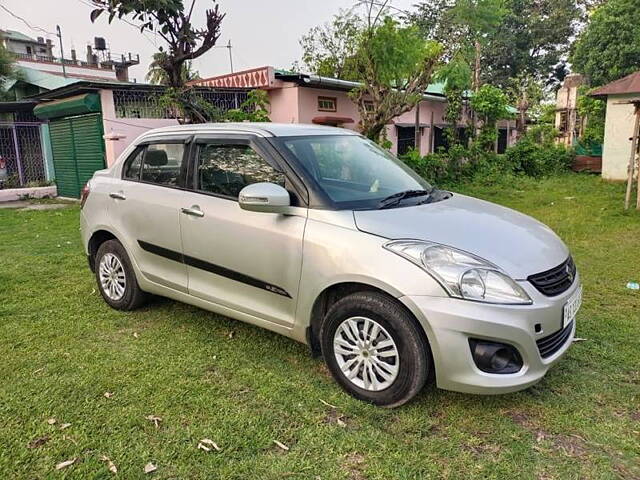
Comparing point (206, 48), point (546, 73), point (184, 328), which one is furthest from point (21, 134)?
point (546, 73)

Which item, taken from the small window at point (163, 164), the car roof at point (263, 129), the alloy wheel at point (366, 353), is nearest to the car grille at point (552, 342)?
the alloy wheel at point (366, 353)

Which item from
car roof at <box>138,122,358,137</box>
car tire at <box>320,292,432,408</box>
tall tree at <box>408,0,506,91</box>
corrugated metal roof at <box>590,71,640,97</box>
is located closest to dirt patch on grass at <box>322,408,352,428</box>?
car tire at <box>320,292,432,408</box>

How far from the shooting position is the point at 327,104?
1359cm

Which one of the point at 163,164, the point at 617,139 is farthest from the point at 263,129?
the point at 617,139

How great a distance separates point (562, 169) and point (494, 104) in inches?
126

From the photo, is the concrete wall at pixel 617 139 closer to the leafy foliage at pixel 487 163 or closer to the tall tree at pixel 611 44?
the leafy foliage at pixel 487 163

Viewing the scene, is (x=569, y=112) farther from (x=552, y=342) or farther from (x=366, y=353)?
(x=366, y=353)

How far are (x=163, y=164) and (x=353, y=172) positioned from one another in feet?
4.82

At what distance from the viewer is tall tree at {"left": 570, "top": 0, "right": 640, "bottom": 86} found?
769 inches

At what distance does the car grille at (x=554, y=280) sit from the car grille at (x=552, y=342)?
23 cm

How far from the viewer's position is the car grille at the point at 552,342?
2518 mm

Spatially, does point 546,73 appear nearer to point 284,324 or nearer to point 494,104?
point 494,104

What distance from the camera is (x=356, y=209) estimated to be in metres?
2.85

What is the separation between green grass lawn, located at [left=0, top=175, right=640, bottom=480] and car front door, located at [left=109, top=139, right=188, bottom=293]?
492 mm
